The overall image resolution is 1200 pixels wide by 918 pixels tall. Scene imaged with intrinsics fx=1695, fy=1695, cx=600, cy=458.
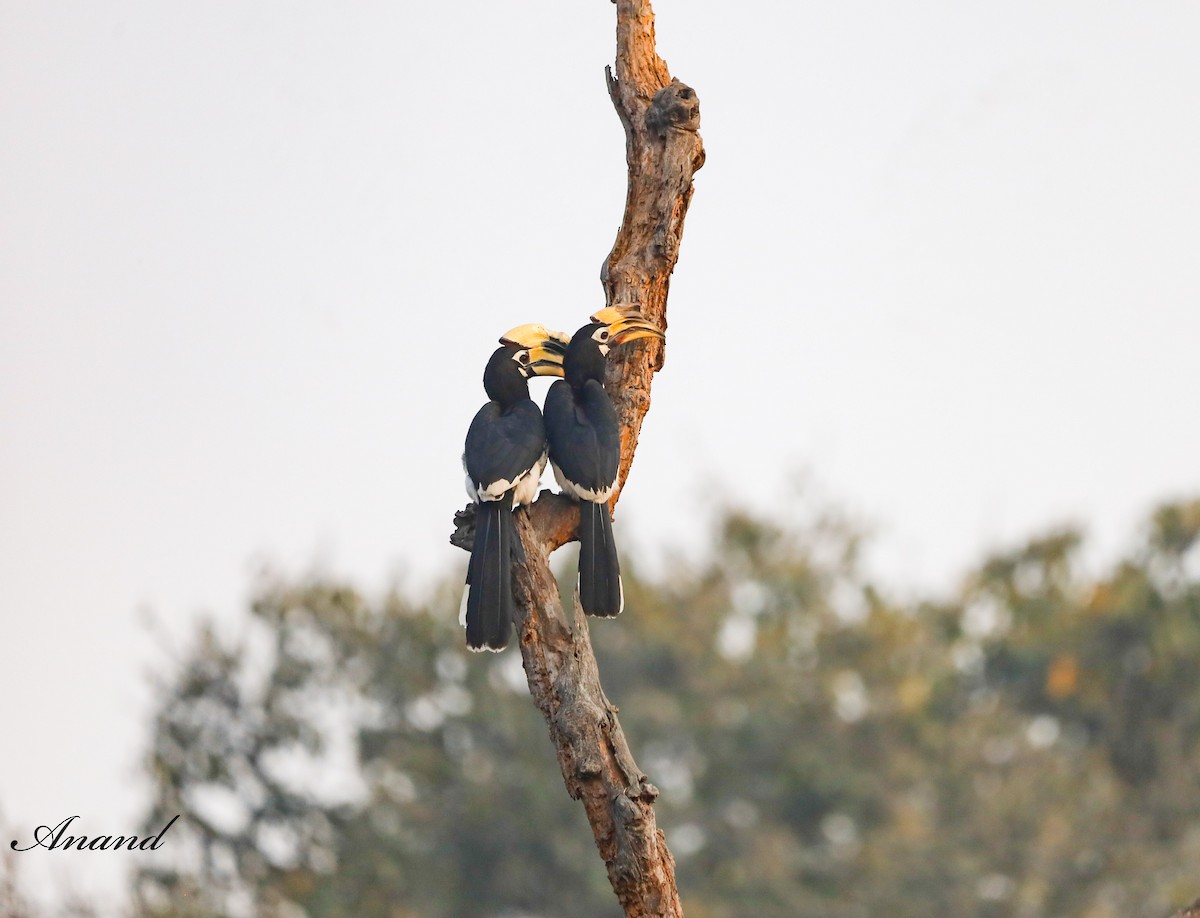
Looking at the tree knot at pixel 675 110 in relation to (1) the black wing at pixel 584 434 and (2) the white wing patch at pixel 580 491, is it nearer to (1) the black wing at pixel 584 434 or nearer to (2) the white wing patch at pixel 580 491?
(1) the black wing at pixel 584 434

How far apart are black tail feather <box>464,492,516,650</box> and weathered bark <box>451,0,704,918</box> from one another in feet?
0.16

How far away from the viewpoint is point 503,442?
4.48 metres

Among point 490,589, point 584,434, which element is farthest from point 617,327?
point 490,589

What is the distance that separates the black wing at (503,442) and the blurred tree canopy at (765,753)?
42.9ft

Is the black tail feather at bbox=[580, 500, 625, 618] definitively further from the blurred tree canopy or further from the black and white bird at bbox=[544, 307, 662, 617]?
the blurred tree canopy

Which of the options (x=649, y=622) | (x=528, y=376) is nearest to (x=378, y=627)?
(x=649, y=622)

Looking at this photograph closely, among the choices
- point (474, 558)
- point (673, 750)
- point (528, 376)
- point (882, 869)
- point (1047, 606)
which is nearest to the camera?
point (474, 558)

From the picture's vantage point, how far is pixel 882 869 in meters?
18.0

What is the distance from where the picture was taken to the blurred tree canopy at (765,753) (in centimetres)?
1812

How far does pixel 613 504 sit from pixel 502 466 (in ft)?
1.29

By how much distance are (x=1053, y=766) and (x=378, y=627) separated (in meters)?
7.97

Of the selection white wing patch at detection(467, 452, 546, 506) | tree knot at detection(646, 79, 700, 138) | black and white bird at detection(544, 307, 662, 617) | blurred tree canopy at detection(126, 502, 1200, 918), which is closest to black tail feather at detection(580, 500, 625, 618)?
black and white bird at detection(544, 307, 662, 617)

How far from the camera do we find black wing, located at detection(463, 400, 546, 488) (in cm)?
434

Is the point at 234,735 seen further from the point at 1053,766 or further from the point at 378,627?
the point at 1053,766
